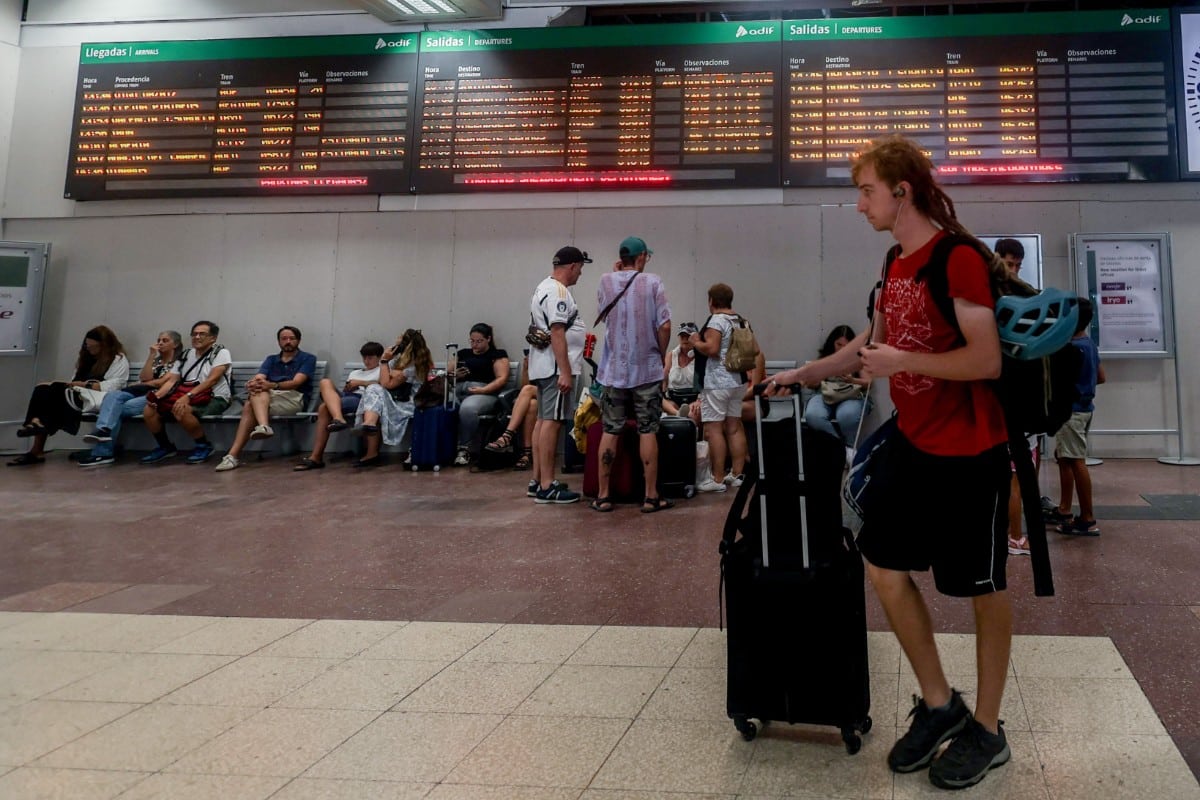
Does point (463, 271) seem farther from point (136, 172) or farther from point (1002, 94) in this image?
point (1002, 94)

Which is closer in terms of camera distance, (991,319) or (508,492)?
(991,319)

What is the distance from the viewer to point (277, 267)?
28.9ft

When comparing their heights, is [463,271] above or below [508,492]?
above

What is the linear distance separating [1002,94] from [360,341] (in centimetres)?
717

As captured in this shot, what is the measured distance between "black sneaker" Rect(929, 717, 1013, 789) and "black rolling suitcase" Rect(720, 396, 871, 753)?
0.21 metres

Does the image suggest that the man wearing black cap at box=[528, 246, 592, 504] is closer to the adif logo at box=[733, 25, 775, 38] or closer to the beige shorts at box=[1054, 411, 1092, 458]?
the beige shorts at box=[1054, 411, 1092, 458]

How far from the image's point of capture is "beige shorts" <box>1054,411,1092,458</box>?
4336 millimetres

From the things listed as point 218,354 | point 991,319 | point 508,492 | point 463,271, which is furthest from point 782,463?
point 218,354

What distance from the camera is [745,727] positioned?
1922 millimetres

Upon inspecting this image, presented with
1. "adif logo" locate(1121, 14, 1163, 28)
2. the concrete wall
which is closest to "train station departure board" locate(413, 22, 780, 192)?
the concrete wall

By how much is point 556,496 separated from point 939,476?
161 inches

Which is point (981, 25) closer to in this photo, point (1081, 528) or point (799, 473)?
point (1081, 528)

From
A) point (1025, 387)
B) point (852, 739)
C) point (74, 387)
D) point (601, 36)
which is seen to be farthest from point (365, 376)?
point (1025, 387)

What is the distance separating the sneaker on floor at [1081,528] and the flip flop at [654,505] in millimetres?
2400
